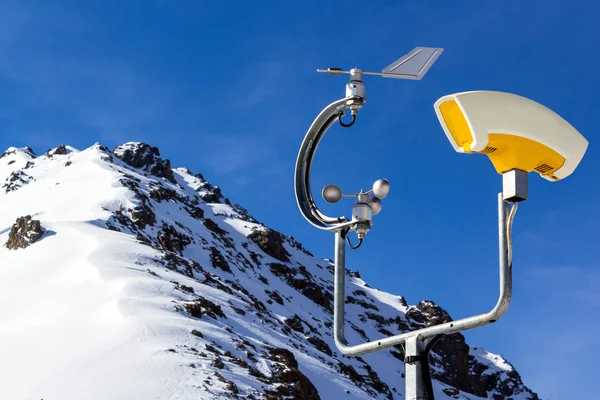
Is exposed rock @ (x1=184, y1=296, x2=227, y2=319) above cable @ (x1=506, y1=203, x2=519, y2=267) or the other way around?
above

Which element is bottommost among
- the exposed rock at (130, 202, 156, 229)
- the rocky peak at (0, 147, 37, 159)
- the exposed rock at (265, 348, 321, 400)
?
the exposed rock at (265, 348, 321, 400)

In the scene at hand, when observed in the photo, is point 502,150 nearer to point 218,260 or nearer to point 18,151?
point 218,260

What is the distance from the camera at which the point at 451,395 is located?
133m

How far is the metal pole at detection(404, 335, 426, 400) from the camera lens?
3570mm

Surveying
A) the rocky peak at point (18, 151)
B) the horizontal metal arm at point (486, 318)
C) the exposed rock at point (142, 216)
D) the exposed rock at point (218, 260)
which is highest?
the rocky peak at point (18, 151)

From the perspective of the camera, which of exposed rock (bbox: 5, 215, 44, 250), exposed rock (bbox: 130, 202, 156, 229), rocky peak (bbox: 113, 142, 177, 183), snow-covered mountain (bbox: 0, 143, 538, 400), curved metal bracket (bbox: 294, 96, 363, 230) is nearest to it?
curved metal bracket (bbox: 294, 96, 363, 230)

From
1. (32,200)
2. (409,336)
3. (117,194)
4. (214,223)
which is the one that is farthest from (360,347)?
(214,223)

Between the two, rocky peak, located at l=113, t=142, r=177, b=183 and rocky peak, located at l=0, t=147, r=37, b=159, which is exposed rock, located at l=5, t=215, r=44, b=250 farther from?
rocky peak, located at l=0, t=147, r=37, b=159

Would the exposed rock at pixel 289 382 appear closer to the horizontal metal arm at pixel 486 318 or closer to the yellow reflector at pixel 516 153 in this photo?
the horizontal metal arm at pixel 486 318

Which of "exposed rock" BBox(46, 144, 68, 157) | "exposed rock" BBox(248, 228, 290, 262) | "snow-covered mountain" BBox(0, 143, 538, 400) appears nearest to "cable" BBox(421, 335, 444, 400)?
"snow-covered mountain" BBox(0, 143, 538, 400)

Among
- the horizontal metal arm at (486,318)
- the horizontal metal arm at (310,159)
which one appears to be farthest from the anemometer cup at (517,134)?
the horizontal metal arm at (310,159)

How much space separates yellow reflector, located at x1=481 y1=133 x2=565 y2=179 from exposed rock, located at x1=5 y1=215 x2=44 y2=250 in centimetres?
8795

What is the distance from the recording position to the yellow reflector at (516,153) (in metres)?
3.54

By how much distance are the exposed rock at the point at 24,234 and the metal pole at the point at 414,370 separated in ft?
288
